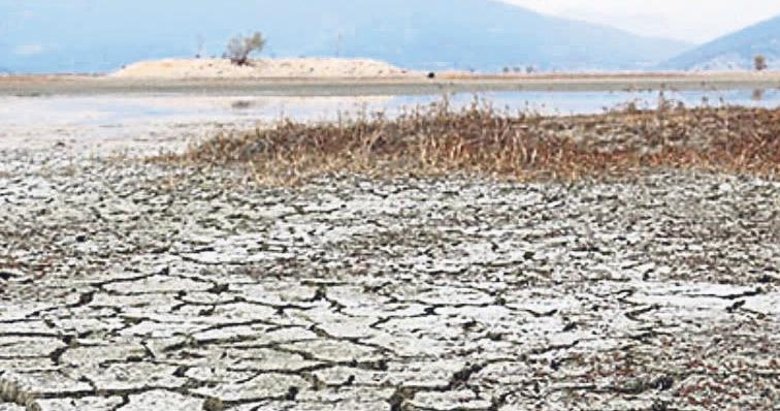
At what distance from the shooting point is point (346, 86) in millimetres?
41562

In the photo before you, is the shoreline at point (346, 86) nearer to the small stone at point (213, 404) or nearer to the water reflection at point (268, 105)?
the water reflection at point (268, 105)

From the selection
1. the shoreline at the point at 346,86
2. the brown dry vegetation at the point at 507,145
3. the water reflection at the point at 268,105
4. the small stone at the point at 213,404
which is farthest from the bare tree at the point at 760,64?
the small stone at the point at 213,404

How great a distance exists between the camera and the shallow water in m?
25.4

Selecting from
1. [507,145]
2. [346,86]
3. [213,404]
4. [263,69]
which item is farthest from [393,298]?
[263,69]

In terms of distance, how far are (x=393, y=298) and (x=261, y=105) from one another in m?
23.9

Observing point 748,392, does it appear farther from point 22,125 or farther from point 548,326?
point 22,125

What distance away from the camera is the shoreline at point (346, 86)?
38.8m

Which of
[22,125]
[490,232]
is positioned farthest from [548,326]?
[22,125]

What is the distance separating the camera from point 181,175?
13867 mm

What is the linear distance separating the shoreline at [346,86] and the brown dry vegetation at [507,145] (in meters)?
19.4

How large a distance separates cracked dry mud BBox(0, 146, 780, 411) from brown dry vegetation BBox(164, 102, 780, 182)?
150 centimetres

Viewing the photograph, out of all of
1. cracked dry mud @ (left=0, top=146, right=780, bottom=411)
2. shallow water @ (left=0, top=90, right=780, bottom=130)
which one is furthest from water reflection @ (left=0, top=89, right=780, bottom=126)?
cracked dry mud @ (left=0, top=146, right=780, bottom=411)

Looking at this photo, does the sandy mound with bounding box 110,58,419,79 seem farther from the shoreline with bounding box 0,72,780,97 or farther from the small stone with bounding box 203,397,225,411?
the small stone with bounding box 203,397,225,411

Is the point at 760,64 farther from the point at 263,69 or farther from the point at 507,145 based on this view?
the point at 507,145
